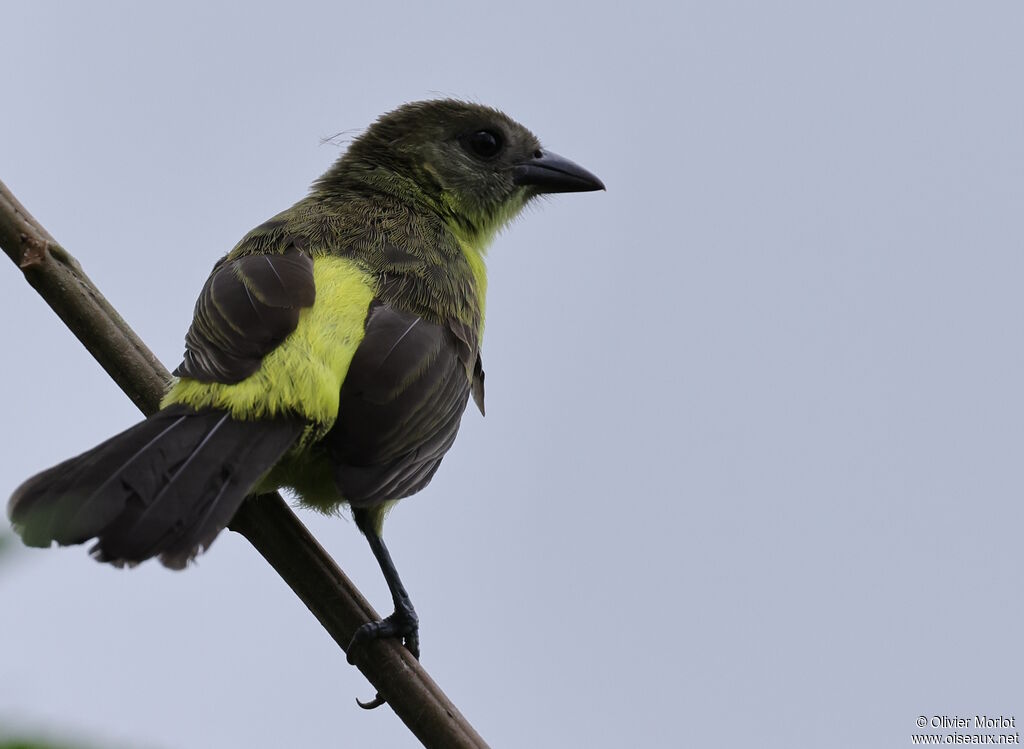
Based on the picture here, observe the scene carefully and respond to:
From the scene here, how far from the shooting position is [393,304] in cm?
445

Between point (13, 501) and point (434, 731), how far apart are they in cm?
128

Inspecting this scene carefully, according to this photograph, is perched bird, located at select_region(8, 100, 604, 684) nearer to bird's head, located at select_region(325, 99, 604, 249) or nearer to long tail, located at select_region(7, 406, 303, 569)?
long tail, located at select_region(7, 406, 303, 569)

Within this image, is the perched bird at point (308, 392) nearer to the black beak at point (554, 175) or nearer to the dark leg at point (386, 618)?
the dark leg at point (386, 618)

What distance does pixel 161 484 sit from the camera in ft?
10.6

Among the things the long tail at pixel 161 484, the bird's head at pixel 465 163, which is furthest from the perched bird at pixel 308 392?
the bird's head at pixel 465 163

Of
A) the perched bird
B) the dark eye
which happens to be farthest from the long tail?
the dark eye

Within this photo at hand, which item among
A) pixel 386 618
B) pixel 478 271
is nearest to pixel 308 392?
pixel 386 618

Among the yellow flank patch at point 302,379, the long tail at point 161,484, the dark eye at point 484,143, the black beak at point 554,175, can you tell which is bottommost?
the long tail at point 161,484

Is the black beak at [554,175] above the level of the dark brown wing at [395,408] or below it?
above

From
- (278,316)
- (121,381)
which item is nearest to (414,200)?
(278,316)

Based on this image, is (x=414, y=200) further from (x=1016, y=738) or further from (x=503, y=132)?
(x=1016, y=738)

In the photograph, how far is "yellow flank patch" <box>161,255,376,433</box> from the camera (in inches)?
144

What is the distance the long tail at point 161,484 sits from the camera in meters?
2.94

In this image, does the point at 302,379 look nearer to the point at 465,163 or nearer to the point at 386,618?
the point at 386,618
